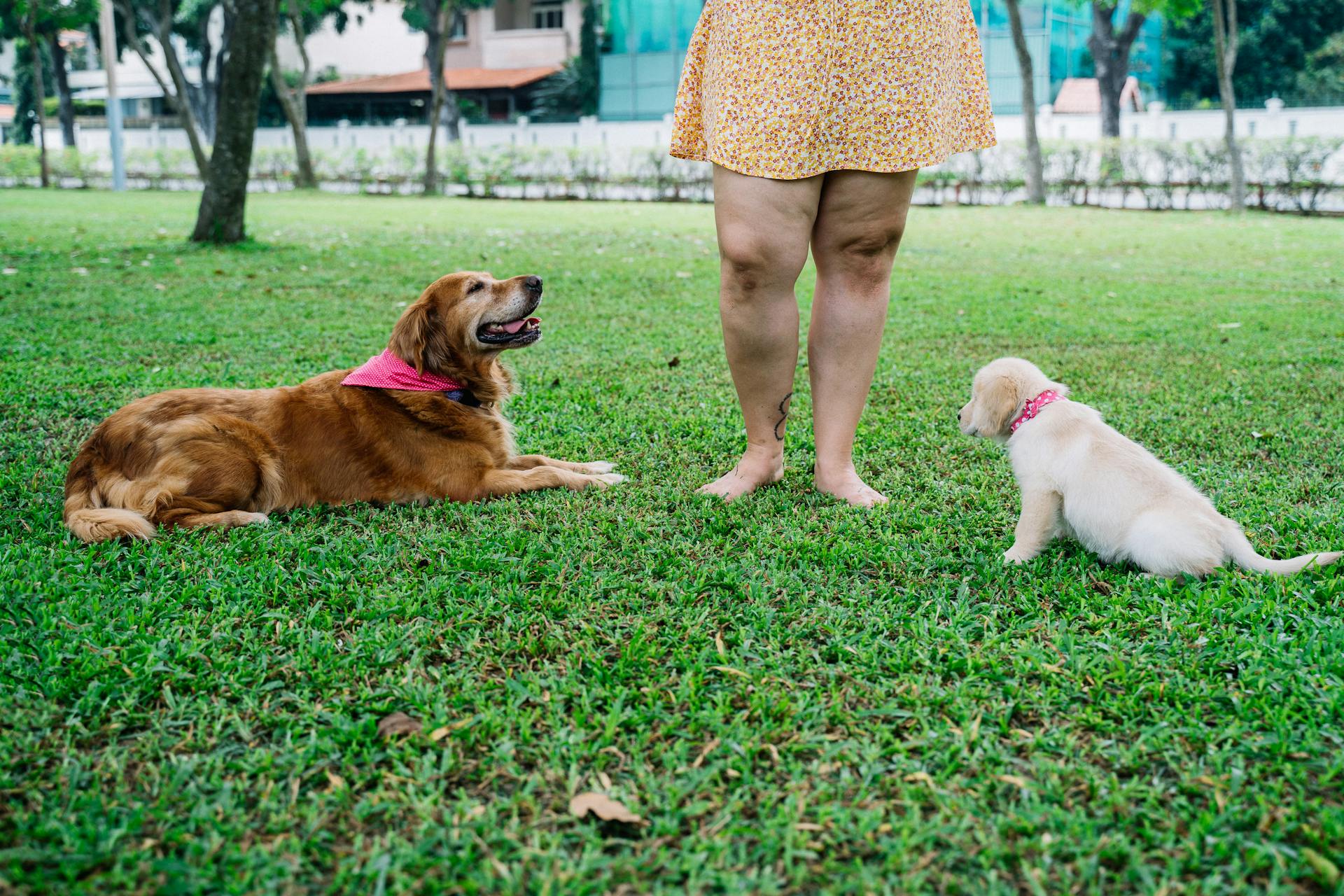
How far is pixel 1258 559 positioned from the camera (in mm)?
2689

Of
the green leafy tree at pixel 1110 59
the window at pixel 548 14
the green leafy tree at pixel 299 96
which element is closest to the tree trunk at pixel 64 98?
the green leafy tree at pixel 299 96

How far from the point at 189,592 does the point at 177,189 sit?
103 feet

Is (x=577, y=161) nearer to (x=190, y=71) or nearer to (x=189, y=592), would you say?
(x=189, y=592)

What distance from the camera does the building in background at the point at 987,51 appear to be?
35344 millimetres

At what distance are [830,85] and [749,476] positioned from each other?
4.15 feet

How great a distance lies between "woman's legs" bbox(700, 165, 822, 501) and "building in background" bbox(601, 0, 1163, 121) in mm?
34626

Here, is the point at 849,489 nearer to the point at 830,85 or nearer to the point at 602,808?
the point at 830,85

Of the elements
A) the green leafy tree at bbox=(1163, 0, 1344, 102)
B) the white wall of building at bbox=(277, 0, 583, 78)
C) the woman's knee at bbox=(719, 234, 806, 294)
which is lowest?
the woman's knee at bbox=(719, 234, 806, 294)

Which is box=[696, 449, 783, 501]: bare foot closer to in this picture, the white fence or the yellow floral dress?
the yellow floral dress

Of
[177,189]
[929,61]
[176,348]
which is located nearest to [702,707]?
[929,61]

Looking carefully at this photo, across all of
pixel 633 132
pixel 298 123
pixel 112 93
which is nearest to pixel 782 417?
pixel 298 123

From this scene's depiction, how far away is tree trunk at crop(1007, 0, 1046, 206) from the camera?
19969mm

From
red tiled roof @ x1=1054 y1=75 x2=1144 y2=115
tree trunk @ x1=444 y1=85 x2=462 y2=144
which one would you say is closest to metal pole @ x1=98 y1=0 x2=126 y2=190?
tree trunk @ x1=444 y1=85 x2=462 y2=144

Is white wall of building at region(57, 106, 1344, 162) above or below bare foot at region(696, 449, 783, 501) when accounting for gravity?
above
